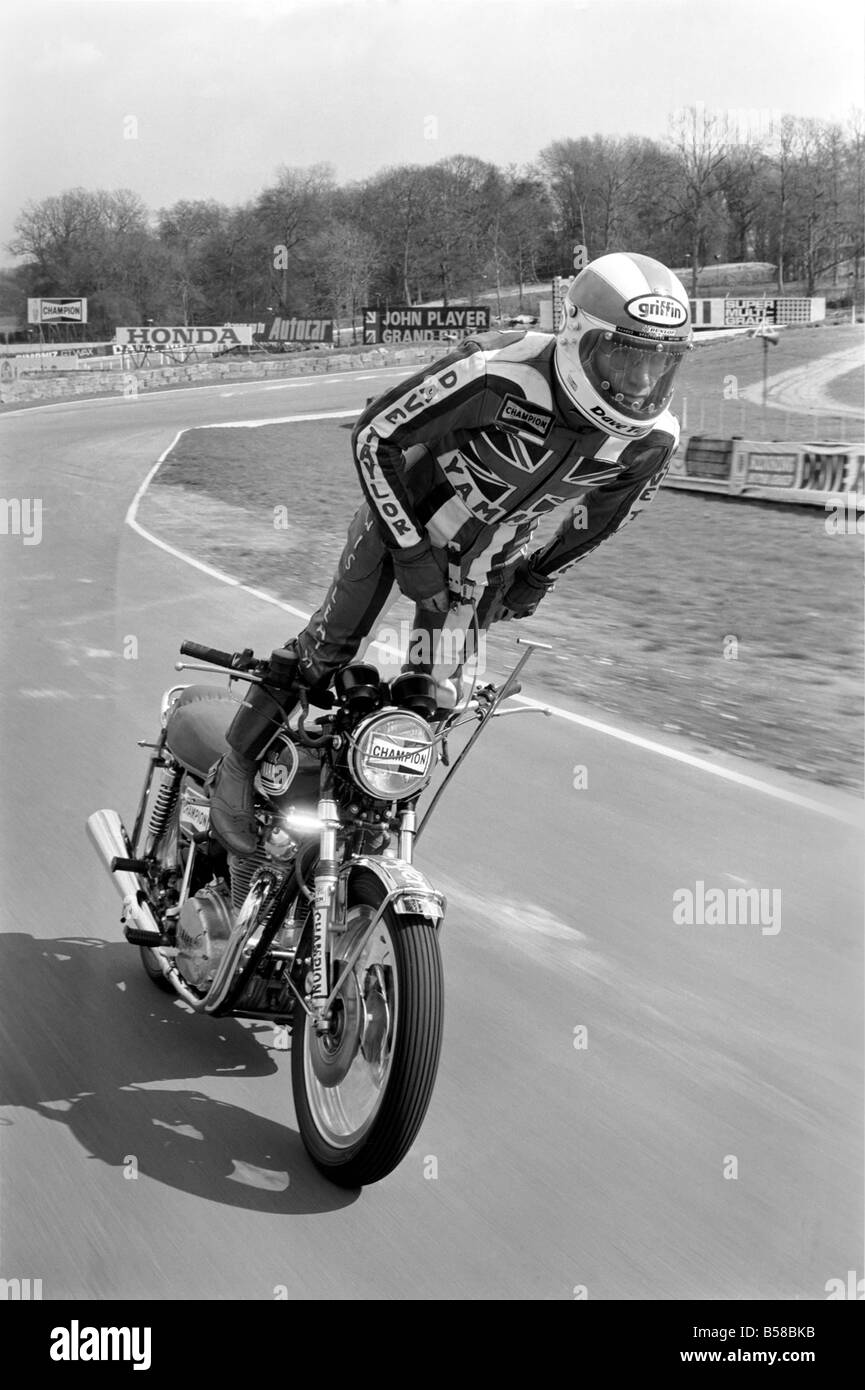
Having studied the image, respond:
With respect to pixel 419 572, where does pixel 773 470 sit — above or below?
above

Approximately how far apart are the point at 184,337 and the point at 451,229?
1092 centimetres

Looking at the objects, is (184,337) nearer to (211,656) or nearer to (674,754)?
(674,754)

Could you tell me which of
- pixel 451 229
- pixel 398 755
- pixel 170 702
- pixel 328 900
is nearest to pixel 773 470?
pixel 170 702

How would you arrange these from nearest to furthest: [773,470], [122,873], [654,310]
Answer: [654,310]
[122,873]
[773,470]

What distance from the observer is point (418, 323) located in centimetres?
5434

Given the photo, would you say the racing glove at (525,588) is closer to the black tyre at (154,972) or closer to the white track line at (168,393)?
the black tyre at (154,972)

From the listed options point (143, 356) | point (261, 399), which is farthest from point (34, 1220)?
point (143, 356)

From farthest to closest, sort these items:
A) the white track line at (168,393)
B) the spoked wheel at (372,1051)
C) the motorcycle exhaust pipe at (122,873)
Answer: the white track line at (168,393) → the motorcycle exhaust pipe at (122,873) → the spoked wheel at (372,1051)

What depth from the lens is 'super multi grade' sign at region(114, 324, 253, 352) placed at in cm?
4666

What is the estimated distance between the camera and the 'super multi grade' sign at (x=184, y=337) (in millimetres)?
46656

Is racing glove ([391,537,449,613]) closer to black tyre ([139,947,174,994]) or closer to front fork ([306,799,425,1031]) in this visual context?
front fork ([306,799,425,1031])

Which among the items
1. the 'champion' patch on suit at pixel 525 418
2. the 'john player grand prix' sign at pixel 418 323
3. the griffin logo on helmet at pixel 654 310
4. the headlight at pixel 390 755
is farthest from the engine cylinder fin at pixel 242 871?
the 'john player grand prix' sign at pixel 418 323

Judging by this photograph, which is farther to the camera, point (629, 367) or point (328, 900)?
point (629, 367)
